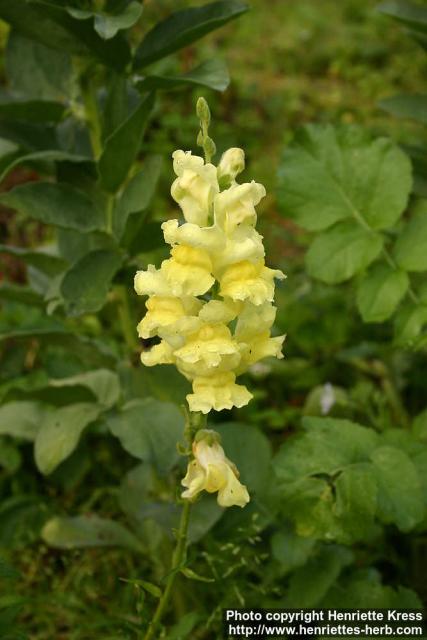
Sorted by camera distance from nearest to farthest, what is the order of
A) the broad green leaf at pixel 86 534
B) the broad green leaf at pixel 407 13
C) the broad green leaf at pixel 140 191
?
the broad green leaf at pixel 140 191
the broad green leaf at pixel 407 13
the broad green leaf at pixel 86 534

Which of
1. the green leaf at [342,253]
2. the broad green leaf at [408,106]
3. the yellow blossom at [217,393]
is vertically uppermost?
the broad green leaf at [408,106]

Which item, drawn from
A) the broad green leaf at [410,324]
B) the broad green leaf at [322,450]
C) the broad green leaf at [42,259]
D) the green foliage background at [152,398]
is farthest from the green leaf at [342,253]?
the broad green leaf at [42,259]

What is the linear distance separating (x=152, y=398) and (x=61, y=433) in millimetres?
202

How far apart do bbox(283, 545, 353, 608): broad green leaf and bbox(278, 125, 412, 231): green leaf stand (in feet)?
2.22

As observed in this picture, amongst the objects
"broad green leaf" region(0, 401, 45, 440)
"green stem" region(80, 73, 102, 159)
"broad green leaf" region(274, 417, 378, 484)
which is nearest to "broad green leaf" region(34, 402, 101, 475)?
"broad green leaf" region(0, 401, 45, 440)

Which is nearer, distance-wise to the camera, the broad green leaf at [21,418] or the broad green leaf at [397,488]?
the broad green leaf at [397,488]

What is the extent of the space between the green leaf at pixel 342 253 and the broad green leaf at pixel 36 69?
25.0 inches

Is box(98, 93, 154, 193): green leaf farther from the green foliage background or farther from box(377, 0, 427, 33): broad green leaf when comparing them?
box(377, 0, 427, 33): broad green leaf

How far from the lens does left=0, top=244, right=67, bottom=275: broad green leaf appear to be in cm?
181

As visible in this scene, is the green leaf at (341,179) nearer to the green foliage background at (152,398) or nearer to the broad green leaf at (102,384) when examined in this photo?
the green foliage background at (152,398)

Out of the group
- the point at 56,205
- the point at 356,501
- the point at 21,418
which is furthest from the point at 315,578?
the point at 56,205

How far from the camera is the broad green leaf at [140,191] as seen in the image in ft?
5.44

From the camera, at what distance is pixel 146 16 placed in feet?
13.5

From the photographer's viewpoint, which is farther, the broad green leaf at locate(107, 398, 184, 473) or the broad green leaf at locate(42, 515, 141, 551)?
the broad green leaf at locate(42, 515, 141, 551)
